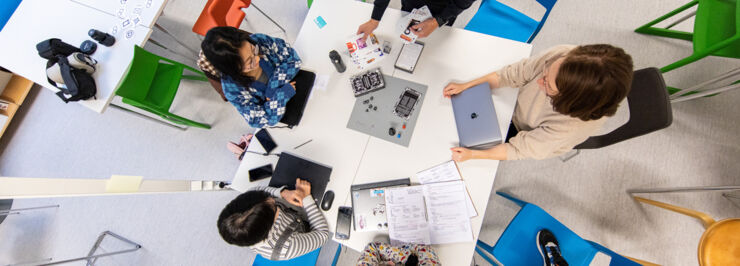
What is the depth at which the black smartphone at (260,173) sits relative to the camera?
1654mm

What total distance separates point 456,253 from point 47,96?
4.04 meters

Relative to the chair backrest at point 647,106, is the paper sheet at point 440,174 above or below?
below

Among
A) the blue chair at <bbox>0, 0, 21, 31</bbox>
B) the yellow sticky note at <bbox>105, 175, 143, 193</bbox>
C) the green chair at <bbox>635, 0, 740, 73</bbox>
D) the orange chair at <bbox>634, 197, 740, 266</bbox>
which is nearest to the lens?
the yellow sticky note at <bbox>105, 175, 143, 193</bbox>

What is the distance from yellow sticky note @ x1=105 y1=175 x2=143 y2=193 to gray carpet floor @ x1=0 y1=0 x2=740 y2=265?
59.5 inches

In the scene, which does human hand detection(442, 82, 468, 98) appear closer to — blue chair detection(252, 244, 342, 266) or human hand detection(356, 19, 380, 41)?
human hand detection(356, 19, 380, 41)

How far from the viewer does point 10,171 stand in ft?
8.70

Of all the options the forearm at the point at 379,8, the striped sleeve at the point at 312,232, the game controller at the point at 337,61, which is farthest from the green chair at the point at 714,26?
the striped sleeve at the point at 312,232

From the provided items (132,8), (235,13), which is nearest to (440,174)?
(235,13)

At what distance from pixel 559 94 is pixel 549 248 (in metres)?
0.99

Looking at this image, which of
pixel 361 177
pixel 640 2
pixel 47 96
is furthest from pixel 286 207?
pixel 640 2

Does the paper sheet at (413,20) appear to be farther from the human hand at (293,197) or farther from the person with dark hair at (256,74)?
the human hand at (293,197)

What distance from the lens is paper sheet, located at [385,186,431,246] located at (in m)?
1.48

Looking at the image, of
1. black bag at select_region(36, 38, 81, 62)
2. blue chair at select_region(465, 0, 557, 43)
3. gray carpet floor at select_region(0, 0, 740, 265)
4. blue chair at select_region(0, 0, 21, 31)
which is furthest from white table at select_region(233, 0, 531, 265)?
blue chair at select_region(0, 0, 21, 31)

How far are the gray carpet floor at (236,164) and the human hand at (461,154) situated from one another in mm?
985
